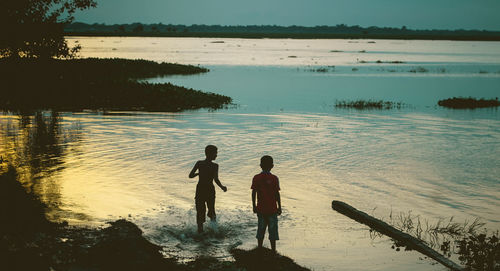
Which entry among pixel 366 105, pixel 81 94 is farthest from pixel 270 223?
pixel 81 94

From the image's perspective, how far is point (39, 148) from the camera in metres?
23.0

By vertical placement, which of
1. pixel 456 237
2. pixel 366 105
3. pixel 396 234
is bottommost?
pixel 456 237

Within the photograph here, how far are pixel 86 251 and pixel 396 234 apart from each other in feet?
21.3

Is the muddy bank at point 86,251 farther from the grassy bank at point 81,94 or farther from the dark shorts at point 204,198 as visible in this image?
the grassy bank at point 81,94

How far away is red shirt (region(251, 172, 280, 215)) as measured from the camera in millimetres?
10391

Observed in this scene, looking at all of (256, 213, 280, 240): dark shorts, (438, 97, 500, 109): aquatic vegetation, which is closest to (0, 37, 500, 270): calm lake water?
(256, 213, 280, 240): dark shorts

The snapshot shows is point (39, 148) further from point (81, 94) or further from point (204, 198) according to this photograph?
point (81, 94)

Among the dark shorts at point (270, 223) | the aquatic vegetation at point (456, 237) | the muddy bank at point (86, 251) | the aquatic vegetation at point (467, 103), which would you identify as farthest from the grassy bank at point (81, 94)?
the dark shorts at point (270, 223)

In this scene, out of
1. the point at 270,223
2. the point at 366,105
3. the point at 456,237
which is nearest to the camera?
the point at 270,223

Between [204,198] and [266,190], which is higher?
[266,190]

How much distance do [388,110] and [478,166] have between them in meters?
19.3

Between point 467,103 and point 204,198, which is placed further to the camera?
point 467,103

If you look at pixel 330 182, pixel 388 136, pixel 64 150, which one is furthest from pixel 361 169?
pixel 64 150

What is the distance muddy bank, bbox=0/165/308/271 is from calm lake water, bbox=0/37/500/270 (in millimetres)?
756
